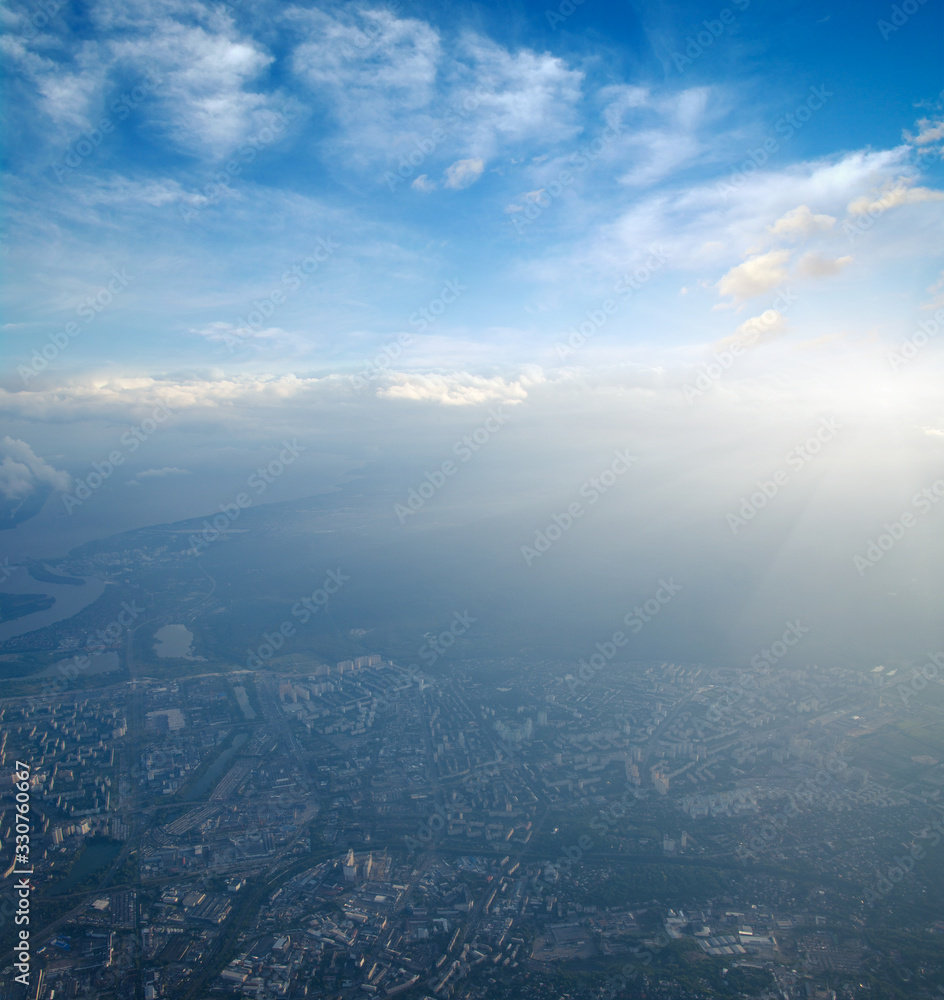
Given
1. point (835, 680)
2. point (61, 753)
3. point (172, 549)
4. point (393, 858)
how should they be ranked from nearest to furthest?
point (393, 858) → point (61, 753) → point (835, 680) → point (172, 549)

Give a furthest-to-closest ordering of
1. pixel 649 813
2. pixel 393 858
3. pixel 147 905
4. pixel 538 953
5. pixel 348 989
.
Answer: pixel 649 813, pixel 393 858, pixel 147 905, pixel 538 953, pixel 348 989

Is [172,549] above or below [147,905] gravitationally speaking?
above

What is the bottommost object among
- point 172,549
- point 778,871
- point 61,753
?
point 778,871

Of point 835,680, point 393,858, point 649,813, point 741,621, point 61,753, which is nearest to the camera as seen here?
point 393,858

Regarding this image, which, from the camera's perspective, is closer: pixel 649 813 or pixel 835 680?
pixel 649 813

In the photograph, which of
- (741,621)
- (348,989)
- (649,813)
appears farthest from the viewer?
(741,621)

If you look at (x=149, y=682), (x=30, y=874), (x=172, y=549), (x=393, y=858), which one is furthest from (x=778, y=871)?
(x=172, y=549)

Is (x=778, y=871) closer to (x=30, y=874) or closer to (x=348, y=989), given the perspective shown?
(x=348, y=989)

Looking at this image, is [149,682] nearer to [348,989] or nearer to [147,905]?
[147,905]

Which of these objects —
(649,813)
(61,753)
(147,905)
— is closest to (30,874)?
(147,905)
